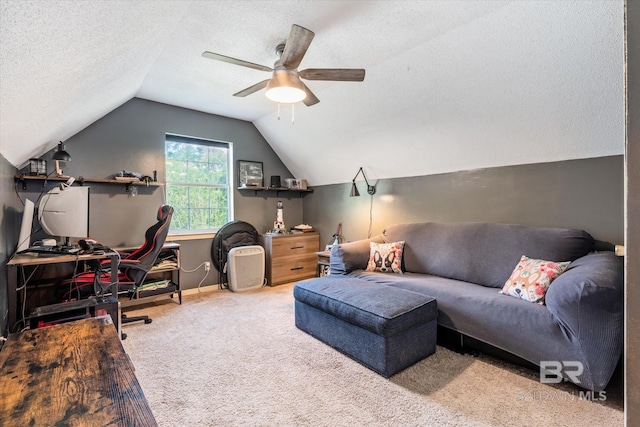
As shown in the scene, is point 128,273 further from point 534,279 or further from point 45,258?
point 534,279

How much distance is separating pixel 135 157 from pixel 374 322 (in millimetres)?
3451

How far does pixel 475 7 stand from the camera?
195 cm

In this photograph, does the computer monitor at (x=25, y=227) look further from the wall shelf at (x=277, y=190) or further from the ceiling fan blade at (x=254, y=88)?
the wall shelf at (x=277, y=190)

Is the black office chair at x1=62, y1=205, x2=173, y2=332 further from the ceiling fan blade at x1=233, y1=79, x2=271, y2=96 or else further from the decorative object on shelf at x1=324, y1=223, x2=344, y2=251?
the decorative object on shelf at x1=324, y1=223, x2=344, y2=251

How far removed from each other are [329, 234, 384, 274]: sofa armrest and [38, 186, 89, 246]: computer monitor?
236 centimetres

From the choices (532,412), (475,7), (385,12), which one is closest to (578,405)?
(532,412)

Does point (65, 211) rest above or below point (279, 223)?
above

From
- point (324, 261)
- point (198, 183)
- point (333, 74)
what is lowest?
point (324, 261)

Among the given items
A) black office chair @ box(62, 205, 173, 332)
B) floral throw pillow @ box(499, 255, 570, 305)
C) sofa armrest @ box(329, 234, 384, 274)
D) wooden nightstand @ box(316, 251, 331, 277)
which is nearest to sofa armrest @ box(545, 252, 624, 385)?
floral throw pillow @ box(499, 255, 570, 305)

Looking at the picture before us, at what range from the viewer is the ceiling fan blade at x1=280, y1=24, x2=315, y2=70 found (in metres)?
1.78

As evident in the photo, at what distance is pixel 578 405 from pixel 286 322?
7.29 feet

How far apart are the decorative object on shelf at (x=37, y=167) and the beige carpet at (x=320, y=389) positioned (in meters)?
1.90

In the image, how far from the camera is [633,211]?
0.62 metres

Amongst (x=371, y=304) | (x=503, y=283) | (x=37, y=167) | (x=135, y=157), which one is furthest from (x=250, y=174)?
(x=503, y=283)
